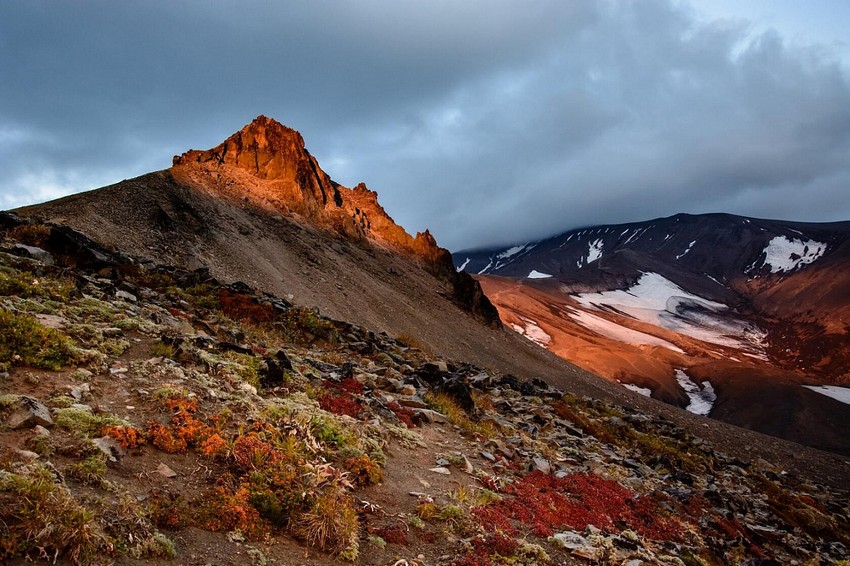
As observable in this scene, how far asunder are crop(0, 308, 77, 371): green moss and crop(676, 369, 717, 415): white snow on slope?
3824 inches

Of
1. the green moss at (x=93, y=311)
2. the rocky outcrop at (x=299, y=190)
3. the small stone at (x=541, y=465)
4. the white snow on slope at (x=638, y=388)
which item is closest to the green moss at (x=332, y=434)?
the small stone at (x=541, y=465)

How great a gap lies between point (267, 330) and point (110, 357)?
10832 mm

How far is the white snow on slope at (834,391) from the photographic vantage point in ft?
318

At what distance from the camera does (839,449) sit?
66.8m

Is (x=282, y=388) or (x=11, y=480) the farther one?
(x=282, y=388)

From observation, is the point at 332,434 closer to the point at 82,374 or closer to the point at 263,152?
the point at 82,374

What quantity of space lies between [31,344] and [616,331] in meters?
173

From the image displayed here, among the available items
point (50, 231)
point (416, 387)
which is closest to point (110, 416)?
point (416, 387)

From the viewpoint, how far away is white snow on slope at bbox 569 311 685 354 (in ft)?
509

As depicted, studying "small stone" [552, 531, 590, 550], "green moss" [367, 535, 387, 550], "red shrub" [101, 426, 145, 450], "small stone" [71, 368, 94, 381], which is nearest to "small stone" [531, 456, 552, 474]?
"small stone" [552, 531, 590, 550]

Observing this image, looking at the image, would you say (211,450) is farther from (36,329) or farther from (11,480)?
(36,329)

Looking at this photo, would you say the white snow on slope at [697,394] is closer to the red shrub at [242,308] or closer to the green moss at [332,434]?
the red shrub at [242,308]

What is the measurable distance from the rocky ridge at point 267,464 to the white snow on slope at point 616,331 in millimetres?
144839

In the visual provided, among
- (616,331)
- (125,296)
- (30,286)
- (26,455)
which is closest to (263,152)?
(125,296)
